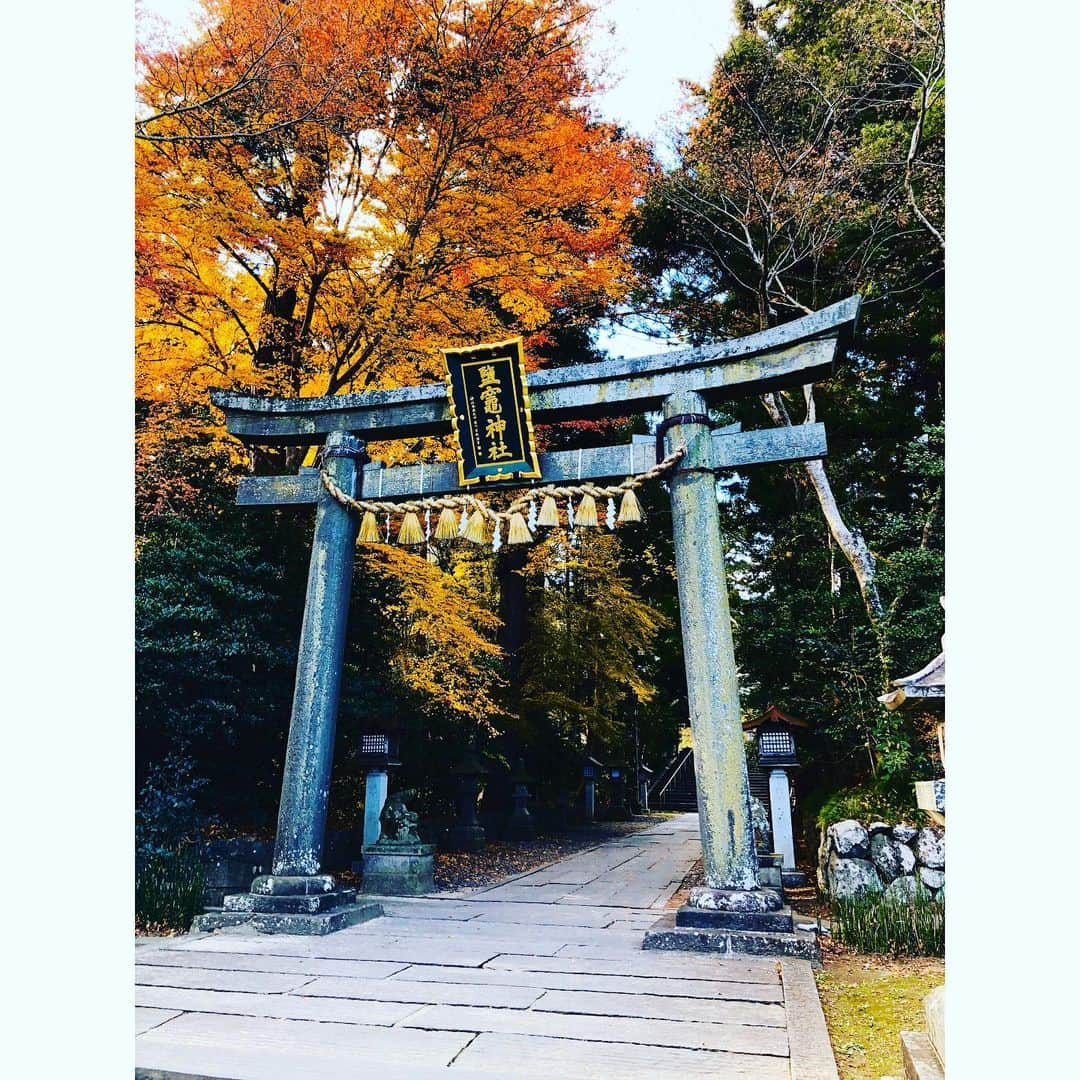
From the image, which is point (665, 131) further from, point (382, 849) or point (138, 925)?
point (138, 925)

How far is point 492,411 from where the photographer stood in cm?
581

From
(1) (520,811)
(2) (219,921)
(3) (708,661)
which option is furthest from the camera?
(1) (520,811)

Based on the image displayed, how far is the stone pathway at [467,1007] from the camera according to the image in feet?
9.61

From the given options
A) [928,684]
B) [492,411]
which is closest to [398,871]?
[492,411]

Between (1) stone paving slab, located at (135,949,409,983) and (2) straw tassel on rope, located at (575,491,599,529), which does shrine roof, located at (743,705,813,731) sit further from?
(1) stone paving slab, located at (135,949,409,983)

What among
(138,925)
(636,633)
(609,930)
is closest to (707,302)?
(636,633)

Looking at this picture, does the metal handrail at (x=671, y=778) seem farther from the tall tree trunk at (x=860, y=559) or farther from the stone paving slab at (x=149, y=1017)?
the stone paving slab at (x=149, y=1017)

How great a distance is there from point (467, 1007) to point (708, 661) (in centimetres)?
237

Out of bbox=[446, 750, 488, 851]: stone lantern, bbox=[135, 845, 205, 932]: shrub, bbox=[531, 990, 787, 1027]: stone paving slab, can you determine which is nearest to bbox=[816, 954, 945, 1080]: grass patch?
bbox=[531, 990, 787, 1027]: stone paving slab

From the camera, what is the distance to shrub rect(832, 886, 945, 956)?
536 cm

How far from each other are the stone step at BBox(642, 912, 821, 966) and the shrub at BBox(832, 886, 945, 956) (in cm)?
88

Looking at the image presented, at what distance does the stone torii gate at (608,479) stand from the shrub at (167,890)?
2.43ft

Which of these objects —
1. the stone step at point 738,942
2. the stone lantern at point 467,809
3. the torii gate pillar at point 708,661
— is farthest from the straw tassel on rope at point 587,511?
the stone lantern at point 467,809

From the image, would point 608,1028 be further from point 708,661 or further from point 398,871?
point 398,871
